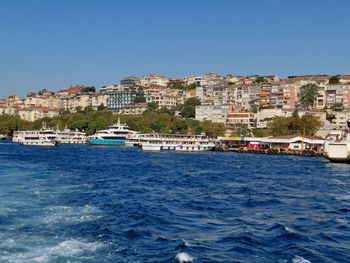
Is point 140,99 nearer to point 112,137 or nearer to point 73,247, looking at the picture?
point 112,137

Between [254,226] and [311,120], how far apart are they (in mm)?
70157

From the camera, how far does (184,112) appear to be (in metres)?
125

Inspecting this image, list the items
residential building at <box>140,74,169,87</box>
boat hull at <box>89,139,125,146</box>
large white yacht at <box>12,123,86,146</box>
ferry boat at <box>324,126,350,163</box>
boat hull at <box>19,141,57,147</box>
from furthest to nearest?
residential building at <box>140,74,169,87</box>, boat hull at <box>89,139,125,146</box>, large white yacht at <box>12,123,86,146</box>, boat hull at <box>19,141,57,147</box>, ferry boat at <box>324,126,350,163</box>

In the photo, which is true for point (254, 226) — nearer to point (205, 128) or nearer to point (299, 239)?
point (299, 239)

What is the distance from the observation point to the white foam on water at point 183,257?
42.0 feet

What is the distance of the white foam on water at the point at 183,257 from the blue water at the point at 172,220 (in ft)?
0.10

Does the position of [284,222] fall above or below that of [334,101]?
below

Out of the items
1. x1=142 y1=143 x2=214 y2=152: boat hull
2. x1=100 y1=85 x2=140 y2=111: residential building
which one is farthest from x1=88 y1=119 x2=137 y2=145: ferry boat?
x1=100 y1=85 x2=140 y2=111: residential building

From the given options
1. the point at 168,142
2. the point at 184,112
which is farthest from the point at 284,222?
the point at 184,112

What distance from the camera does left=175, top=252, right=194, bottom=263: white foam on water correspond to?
12805 millimetres

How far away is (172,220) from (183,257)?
5242mm

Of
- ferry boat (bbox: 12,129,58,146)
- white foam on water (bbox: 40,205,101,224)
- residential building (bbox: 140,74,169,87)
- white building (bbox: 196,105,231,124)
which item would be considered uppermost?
residential building (bbox: 140,74,169,87)

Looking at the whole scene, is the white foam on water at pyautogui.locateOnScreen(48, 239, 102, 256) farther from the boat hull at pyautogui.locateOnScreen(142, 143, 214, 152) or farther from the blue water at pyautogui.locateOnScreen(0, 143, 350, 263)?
the boat hull at pyautogui.locateOnScreen(142, 143, 214, 152)

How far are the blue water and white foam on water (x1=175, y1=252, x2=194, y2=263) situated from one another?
0.03 meters
